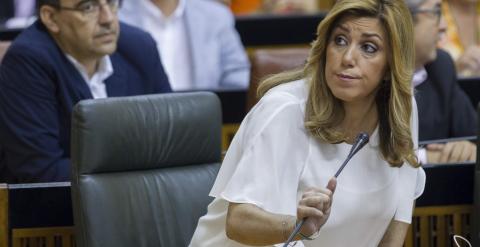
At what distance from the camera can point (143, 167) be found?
3.01 metres

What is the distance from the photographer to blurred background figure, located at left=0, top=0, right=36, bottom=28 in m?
A: 5.90

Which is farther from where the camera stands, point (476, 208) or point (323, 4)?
point (323, 4)

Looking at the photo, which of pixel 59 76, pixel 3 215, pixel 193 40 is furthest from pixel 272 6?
pixel 3 215

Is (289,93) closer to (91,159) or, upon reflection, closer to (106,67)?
Result: (91,159)

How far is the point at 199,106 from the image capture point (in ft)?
10.1

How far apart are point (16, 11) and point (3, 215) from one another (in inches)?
126

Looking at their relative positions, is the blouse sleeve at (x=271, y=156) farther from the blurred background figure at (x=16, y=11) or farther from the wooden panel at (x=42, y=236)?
the blurred background figure at (x=16, y=11)

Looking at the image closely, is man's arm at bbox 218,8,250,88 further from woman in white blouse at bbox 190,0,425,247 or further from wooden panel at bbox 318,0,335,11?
wooden panel at bbox 318,0,335,11

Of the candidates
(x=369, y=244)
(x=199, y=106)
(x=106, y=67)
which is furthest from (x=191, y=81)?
(x=369, y=244)

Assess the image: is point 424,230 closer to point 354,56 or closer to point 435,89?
point 354,56

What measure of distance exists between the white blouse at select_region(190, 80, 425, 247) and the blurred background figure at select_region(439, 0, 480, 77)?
9.04 feet

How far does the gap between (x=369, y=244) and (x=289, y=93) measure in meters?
0.43

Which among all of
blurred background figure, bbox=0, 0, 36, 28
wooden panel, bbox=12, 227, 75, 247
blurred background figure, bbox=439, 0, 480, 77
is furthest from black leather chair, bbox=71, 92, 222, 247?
blurred background figure, bbox=0, 0, 36, 28

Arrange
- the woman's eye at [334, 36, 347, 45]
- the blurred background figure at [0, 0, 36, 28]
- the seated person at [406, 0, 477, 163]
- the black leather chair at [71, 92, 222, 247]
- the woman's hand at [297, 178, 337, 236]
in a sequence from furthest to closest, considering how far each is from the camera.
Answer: the blurred background figure at [0, 0, 36, 28]
the seated person at [406, 0, 477, 163]
the black leather chair at [71, 92, 222, 247]
the woman's eye at [334, 36, 347, 45]
the woman's hand at [297, 178, 337, 236]
